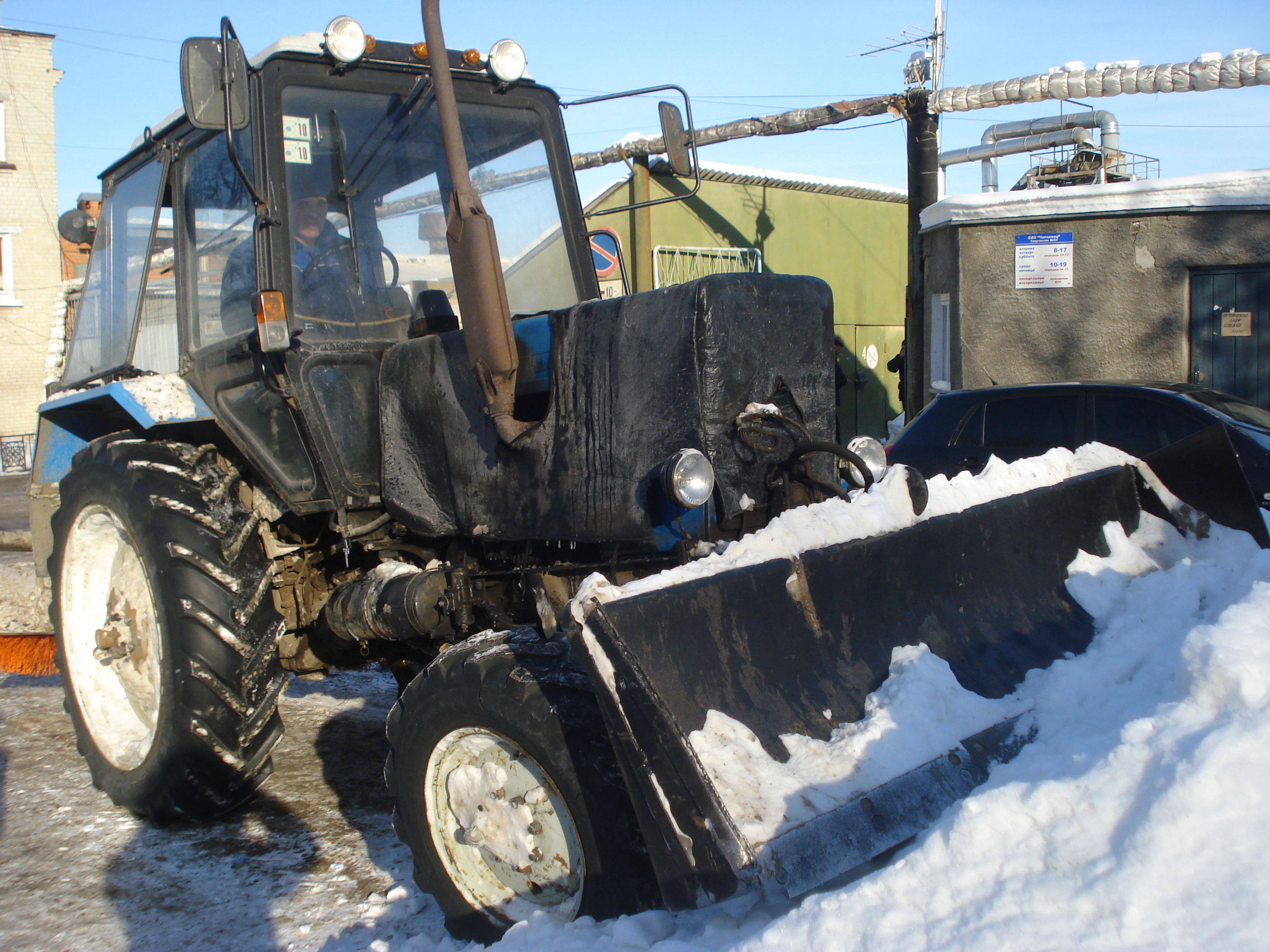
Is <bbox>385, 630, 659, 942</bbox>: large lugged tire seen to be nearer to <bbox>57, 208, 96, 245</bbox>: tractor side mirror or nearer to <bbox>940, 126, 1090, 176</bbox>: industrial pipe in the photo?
<bbox>57, 208, 96, 245</bbox>: tractor side mirror

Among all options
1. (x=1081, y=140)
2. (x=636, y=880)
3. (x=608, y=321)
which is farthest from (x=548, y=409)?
(x=1081, y=140)

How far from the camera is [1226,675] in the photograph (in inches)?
76.5

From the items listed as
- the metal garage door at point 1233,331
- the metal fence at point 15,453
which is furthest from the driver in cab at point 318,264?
the metal fence at point 15,453

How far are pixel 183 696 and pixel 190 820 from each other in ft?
1.68

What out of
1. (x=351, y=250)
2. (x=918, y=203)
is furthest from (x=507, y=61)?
(x=918, y=203)

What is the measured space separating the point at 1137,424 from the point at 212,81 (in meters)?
6.23

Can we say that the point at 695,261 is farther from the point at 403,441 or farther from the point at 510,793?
the point at 510,793

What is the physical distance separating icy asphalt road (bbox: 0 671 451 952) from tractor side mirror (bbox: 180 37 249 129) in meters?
2.31

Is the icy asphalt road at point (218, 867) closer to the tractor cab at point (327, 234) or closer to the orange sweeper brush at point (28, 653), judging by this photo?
the orange sweeper brush at point (28, 653)

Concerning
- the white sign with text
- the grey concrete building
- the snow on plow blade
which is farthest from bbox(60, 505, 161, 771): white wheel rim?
the white sign with text

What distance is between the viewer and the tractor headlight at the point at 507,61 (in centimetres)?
367

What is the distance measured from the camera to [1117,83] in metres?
12.2

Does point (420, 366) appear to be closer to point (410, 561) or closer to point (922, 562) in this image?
point (410, 561)

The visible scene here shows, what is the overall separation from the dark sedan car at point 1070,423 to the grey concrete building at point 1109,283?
3984 mm
